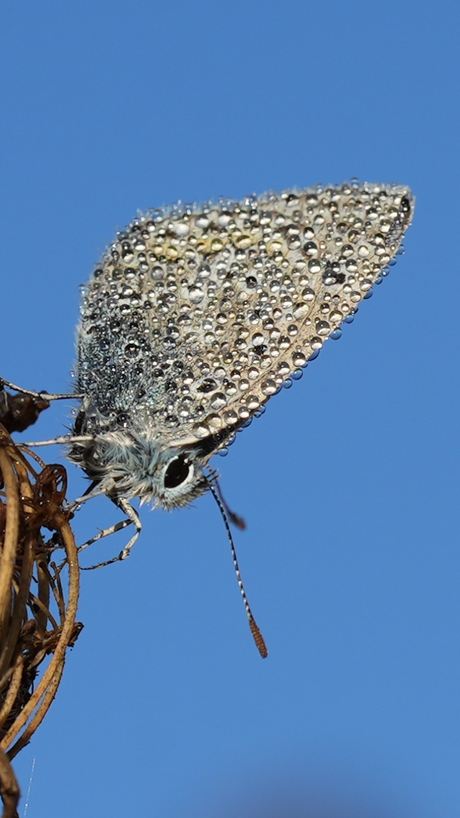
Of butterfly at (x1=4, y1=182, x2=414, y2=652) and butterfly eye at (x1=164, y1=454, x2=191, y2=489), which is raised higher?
butterfly at (x1=4, y1=182, x2=414, y2=652)

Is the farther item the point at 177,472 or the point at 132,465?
the point at 177,472

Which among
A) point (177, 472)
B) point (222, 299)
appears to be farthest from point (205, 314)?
point (177, 472)

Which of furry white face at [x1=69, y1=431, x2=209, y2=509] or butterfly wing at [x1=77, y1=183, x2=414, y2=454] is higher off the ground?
butterfly wing at [x1=77, y1=183, x2=414, y2=454]

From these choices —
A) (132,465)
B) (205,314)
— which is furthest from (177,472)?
(205,314)

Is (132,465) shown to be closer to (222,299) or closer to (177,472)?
(177,472)

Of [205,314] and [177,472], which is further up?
[205,314]

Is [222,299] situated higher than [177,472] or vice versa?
[222,299]

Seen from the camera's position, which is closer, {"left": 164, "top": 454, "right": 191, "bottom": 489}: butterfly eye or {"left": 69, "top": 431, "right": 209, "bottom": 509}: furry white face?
{"left": 69, "top": 431, "right": 209, "bottom": 509}: furry white face

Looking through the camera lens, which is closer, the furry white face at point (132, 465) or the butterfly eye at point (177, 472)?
the furry white face at point (132, 465)
